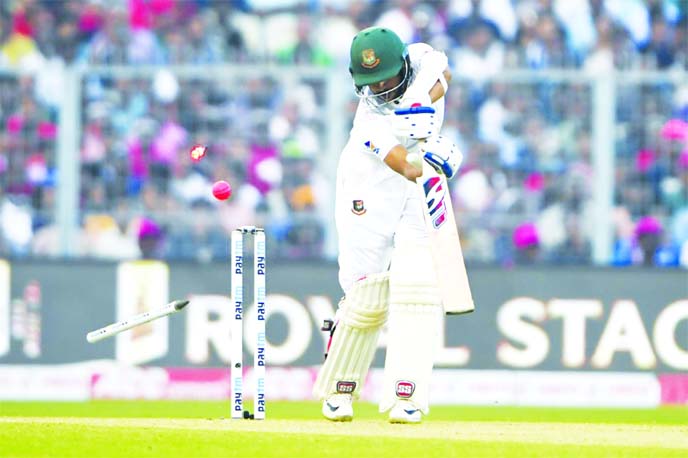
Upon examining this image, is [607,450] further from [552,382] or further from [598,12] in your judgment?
[598,12]

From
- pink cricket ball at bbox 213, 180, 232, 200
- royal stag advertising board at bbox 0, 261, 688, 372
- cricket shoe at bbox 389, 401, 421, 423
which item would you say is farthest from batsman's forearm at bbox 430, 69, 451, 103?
royal stag advertising board at bbox 0, 261, 688, 372

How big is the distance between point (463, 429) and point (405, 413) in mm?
311

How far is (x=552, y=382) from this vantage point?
12.7 meters

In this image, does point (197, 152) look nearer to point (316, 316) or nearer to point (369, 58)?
point (369, 58)

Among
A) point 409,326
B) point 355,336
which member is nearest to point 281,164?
point 355,336

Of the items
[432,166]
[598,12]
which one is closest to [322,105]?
[598,12]

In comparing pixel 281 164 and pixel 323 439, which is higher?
pixel 281 164

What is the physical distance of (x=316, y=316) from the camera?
503 inches

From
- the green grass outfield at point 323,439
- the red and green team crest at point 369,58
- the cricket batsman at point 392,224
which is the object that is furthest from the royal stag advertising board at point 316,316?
the red and green team crest at point 369,58

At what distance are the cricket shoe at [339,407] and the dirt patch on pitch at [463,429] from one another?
68 mm

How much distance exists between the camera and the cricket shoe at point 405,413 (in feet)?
26.4

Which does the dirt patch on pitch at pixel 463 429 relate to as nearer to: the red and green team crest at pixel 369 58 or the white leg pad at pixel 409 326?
the white leg pad at pixel 409 326

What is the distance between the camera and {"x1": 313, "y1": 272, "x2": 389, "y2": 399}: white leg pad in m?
8.10

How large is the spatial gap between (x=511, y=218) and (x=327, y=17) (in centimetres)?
379
